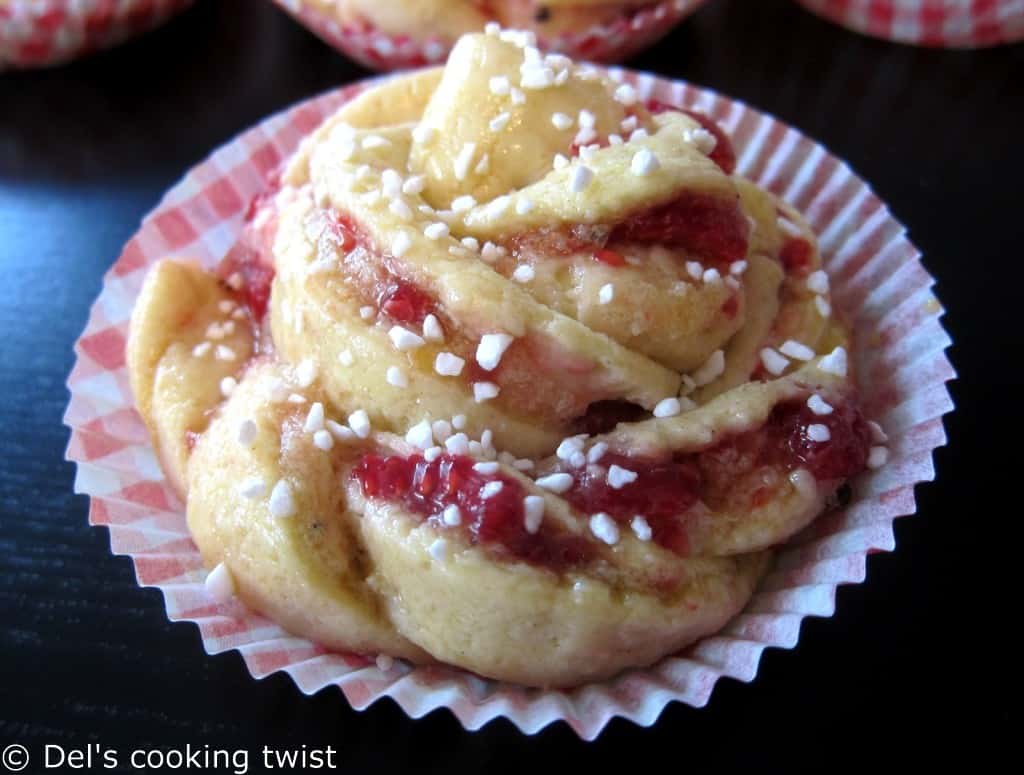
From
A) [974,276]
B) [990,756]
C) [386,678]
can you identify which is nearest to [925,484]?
[990,756]

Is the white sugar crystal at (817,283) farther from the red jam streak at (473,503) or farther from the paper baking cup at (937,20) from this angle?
the paper baking cup at (937,20)

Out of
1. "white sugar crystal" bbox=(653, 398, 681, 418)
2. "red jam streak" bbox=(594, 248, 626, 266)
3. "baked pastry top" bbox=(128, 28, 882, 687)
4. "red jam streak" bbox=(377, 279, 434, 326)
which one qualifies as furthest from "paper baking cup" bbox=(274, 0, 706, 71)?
"white sugar crystal" bbox=(653, 398, 681, 418)

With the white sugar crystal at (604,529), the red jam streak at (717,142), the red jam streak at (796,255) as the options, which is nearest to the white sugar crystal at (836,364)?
the red jam streak at (796,255)

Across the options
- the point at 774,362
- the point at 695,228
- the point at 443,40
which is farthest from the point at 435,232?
the point at 443,40

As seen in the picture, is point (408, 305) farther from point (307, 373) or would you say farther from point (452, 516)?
point (452, 516)

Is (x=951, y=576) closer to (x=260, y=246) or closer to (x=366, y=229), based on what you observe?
(x=366, y=229)

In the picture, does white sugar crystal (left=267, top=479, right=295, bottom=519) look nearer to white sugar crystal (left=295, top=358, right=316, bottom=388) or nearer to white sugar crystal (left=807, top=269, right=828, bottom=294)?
white sugar crystal (left=295, top=358, right=316, bottom=388)
